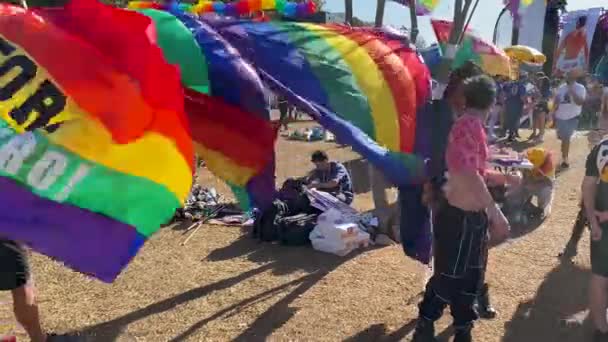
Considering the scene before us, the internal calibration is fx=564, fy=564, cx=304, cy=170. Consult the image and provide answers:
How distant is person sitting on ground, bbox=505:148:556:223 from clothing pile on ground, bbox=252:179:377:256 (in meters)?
2.00

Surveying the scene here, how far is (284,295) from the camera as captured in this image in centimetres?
478

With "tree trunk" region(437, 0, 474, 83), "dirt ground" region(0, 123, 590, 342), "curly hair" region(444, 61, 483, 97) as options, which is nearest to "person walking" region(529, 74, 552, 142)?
"tree trunk" region(437, 0, 474, 83)

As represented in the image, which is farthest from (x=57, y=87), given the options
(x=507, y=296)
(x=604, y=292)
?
(x=507, y=296)

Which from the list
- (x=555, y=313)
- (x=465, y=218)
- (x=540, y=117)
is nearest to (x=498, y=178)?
(x=465, y=218)

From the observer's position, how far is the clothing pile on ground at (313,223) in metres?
5.72

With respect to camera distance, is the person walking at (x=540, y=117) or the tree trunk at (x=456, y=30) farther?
the person walking at (x=540, y=117)

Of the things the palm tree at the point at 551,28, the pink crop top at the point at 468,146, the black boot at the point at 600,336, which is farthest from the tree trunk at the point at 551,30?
the pink crop top at the point at 468,146

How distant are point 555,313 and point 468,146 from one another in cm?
201

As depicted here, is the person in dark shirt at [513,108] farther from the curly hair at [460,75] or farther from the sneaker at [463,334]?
the sneaker at [463,334]

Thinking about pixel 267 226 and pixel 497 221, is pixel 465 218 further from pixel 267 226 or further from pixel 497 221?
pixel 267 226

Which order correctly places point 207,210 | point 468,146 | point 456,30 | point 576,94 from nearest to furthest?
point 468,146 < point 207,210 < point 456,30 < point 576,94

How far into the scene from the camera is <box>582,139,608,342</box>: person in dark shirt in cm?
363

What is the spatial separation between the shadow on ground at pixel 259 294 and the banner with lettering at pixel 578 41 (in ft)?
51.9

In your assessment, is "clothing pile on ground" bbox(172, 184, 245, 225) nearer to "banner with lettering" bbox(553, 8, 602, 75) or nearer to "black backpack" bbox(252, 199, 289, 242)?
"black backpack" bbox(252, 199, 289, 242)
